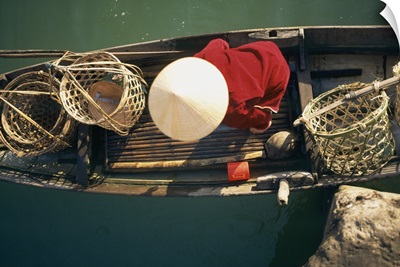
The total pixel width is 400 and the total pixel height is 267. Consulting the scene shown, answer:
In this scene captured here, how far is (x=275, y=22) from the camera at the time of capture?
6094 mm

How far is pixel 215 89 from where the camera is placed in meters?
3.46

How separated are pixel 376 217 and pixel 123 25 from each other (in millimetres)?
4257

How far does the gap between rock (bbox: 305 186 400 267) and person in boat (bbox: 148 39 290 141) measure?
122cm

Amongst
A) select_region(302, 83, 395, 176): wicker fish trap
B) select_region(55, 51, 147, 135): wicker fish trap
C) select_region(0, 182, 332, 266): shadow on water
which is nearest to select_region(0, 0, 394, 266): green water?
select_region(0, 182, 332, 266): shadow on water

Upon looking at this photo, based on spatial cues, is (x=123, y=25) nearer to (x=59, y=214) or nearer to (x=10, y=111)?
(x=10, y=111)

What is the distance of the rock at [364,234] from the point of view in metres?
4.04

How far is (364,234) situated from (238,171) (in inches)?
51.3

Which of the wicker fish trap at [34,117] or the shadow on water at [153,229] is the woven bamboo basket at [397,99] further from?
the wicker fish trap at [34,117]

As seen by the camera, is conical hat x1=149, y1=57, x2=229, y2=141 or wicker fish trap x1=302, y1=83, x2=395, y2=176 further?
wicker fish trap x1=302, y1=83, x2=395, y2=176

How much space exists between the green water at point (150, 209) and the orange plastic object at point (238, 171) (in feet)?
3.87

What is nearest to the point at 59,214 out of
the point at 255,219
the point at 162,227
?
the point at 162,227

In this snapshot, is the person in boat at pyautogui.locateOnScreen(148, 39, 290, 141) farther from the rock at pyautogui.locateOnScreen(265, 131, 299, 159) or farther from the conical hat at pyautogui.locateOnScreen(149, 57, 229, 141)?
the rock at pyautogui.locateOnScreen(265, 131, 299, 159)

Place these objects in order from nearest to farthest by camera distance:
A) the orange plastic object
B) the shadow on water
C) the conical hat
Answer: the conical hat < the orange plastic object < the shadow on water

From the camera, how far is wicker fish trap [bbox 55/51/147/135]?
441cm
